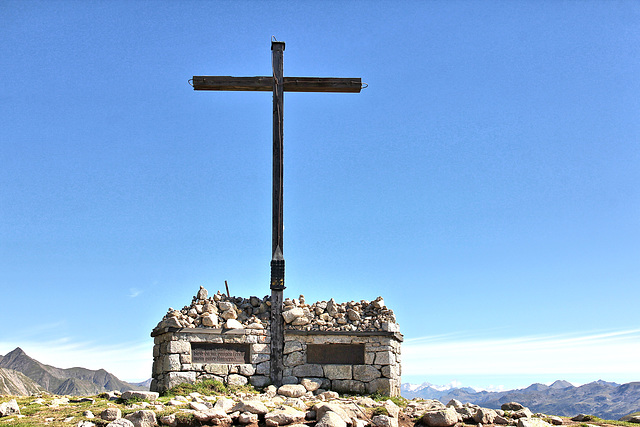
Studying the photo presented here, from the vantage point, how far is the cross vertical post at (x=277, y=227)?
13.9 metres

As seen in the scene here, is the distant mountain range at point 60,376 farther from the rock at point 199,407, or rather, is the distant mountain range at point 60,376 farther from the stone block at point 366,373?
the rock at point 199,407

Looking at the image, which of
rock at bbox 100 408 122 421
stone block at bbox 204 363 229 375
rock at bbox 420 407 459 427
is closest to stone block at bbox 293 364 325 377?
stone block at bbox 204 363 229 375

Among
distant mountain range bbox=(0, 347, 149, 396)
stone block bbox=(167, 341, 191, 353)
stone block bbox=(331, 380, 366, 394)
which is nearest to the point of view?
stone block bbox=(167, 341, 191, 353)

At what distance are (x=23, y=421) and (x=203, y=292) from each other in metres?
5.52

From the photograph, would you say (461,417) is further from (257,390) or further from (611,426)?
(257,390)

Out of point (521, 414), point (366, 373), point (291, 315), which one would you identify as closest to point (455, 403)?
point (521, 414)

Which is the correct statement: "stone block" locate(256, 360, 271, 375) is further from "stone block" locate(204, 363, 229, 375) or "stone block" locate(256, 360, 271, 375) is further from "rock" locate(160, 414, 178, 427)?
"rock" locate(160, 414, 178, 427)

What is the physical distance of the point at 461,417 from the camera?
11.2 meters


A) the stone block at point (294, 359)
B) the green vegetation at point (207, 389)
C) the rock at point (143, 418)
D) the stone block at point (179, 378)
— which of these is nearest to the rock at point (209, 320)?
the stone block at point (179, 378)

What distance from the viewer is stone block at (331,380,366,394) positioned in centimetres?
1378

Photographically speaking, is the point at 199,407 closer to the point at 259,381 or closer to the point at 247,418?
the point at 247,418

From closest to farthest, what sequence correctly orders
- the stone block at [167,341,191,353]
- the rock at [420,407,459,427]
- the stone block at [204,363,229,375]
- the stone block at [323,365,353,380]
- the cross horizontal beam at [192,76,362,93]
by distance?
the rock at [420,407,459,427] < the stone block at [167,341,191,353] < the stone block at [204,363,229,375] < the stone block at [323,365,353,380] < the cross horizontal beam at [192,76,362,93]

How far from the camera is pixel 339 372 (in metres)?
13.9

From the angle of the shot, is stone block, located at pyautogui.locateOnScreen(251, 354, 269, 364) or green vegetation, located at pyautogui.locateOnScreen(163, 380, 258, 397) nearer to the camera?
A: green vegetation, located at pyautogui.locateOnScreen(163, 380, 258, 397)
